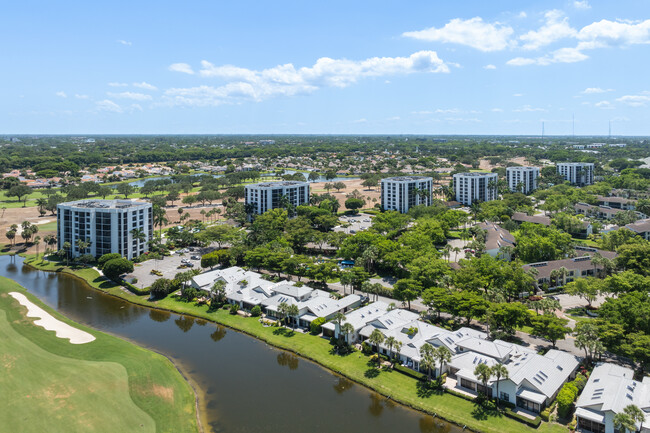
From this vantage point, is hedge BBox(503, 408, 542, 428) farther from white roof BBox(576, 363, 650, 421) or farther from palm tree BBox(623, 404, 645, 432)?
palm tree BBox(623, 404, 645, 432)

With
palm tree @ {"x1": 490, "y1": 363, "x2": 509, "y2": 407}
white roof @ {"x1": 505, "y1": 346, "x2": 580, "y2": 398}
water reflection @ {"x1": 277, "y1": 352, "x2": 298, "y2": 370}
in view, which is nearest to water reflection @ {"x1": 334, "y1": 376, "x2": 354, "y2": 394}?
water reflection @ {"x1": 277, "y1": 352, "x2": 298, "y2": 370}

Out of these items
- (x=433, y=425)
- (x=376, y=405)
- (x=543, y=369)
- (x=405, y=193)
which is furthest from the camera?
(x=405, y=193)

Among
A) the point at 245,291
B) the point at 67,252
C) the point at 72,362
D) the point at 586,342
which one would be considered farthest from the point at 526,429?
the point at 67,252

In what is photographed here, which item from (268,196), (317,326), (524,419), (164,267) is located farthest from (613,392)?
(268,196)

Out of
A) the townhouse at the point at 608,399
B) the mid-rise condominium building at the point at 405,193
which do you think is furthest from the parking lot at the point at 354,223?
the townhouse at the point at 608,399

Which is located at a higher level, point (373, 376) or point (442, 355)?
point (442, 355)

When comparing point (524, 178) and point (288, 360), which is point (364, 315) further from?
point (524, 178)

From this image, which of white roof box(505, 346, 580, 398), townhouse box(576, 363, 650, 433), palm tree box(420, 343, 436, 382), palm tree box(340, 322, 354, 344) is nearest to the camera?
townhouse box(576, 363, 650, 433)
